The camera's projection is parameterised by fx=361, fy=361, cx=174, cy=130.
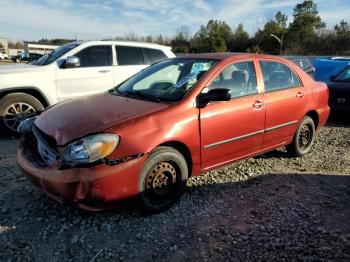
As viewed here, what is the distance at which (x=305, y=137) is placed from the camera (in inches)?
225

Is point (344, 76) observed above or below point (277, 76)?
below

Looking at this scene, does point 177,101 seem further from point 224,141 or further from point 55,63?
point 55,63

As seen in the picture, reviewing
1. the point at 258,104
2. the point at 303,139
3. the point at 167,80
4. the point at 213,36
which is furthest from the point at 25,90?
the point at 213,36

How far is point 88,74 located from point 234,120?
392 cm

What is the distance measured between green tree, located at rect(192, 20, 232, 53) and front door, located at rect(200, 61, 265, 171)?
185 ft

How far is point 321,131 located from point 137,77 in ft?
14.6

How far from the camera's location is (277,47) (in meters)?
54.2

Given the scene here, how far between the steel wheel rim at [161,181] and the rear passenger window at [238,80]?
111 centimetres

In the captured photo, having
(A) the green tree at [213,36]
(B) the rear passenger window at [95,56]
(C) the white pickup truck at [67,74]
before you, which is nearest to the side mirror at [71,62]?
(C) the white pickup truck at [67,74]

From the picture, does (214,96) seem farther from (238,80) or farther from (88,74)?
(88,74)

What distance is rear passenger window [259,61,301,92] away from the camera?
16.0ft

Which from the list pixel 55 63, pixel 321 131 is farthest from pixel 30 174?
pixel 321 131

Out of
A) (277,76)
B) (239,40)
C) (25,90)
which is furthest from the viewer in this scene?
(239,40)

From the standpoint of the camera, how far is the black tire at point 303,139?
550 centimetres
